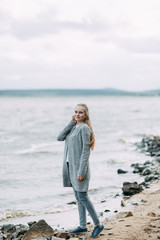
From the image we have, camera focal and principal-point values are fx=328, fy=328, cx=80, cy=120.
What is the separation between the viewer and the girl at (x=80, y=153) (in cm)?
530

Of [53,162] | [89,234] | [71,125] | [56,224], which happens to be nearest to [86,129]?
[71,125]

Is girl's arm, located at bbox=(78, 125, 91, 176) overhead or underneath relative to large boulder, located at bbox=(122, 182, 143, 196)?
overhead

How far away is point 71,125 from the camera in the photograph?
558 centimetres

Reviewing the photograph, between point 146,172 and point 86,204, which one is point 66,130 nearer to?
point 86,204

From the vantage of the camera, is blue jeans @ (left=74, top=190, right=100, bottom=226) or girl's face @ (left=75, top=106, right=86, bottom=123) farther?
blue jeans @ (left=74, top=190, right=100, bottom=226)

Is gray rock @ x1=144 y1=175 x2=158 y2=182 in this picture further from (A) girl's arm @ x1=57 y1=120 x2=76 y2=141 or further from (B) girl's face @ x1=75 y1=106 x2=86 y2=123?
(B) girl's face @ x1=75 y1=106 x2=86 y2=123

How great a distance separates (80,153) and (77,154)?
5 centimetres

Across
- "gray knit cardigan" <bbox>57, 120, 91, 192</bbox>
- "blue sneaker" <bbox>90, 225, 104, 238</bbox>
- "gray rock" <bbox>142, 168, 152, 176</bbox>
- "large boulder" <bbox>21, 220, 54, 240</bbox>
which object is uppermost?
"gray knit cardigan" <bbox>57, 120, 91, 192</bbox>

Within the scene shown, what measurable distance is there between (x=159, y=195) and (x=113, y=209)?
4.48ft

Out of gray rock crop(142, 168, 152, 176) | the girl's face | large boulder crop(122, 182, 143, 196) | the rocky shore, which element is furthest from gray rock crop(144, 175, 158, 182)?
the girl's face

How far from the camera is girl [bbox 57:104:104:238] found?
5305mm

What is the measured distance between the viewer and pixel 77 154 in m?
5.41

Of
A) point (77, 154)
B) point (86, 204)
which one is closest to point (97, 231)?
point (86, 204)

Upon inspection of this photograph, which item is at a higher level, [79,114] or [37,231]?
[79,114]
